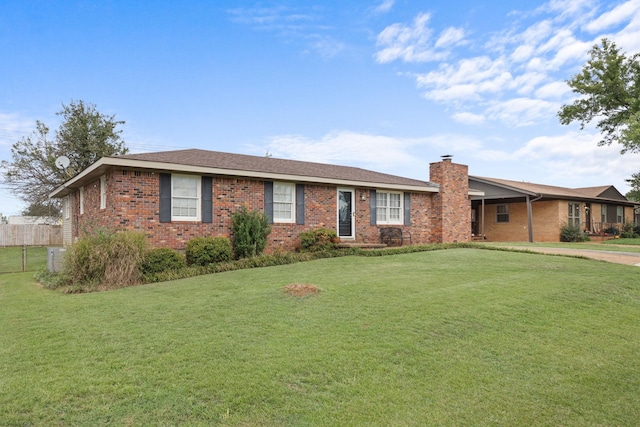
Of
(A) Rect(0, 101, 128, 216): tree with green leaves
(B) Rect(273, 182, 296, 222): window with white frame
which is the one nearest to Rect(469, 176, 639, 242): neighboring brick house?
(B) Rect(273, 182, 296, 222): window with white frame

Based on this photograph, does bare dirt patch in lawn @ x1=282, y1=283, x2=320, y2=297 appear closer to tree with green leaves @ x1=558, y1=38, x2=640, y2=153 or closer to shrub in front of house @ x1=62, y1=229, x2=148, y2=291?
shrub in front of house @ x1=62, y1=229, x2=148, y2=291

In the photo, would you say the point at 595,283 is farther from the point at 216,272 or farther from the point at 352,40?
the point at 352,40

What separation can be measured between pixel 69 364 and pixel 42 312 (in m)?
3.22

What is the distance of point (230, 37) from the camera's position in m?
15.2

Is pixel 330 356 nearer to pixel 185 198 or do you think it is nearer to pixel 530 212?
pixel 185 198

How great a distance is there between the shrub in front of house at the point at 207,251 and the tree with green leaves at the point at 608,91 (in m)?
23.9

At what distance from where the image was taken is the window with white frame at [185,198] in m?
12.3

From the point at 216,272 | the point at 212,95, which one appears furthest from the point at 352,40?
the point at 216,272

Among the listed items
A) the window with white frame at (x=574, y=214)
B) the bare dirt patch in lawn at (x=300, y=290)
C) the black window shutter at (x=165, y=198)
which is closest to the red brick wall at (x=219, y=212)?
the black window shutter at (x=165, y=198)

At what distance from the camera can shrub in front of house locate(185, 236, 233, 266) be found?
11703mm

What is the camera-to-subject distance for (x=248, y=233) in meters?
12.8

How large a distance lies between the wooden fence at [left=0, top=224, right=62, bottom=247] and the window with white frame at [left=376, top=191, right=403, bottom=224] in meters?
18.8

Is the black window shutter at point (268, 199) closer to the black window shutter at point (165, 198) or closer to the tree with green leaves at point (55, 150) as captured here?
the black window shutter at point (165, 198)

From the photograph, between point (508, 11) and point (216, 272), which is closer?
point (216, 272)
